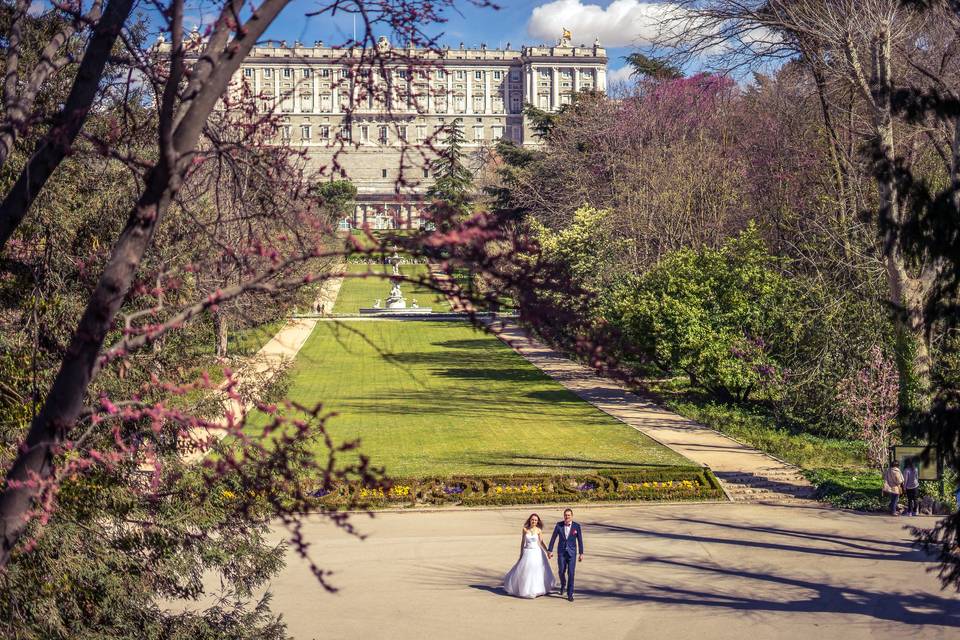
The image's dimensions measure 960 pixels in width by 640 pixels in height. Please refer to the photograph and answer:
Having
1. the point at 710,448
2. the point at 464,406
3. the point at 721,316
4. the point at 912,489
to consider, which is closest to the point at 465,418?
the point at 464,406

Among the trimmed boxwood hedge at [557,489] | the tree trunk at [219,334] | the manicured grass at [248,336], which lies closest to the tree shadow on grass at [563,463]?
the trimmed boxwood hedge at [557,489]

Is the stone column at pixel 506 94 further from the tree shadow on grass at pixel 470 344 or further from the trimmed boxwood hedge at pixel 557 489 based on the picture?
the trimmed boxwood hedge at pixel 557 489

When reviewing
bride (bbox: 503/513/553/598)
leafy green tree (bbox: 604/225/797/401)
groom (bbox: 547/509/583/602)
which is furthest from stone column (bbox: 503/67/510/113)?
bride (bbox: 503/513/553/598)

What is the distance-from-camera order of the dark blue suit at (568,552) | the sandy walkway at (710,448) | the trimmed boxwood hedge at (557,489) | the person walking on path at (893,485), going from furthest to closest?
1. the sandy walkway at (710,448)
2. the trimmed boxwood hedge at (557,489)
3. the person walking on path at (893,485)
4. the dark blue suit at (568,552)

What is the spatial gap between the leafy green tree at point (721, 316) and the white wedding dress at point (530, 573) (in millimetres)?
13244

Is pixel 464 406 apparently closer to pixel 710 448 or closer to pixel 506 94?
pixel 710 448

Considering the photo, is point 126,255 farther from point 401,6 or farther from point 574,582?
point 574,582

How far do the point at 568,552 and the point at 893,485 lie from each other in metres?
8.41

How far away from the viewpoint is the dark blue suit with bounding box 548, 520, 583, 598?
547 inches

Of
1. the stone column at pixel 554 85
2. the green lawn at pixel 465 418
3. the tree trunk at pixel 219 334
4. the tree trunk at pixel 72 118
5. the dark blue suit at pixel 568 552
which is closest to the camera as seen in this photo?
the tree trunk at pixel 72 118

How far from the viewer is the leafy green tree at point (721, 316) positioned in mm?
27250

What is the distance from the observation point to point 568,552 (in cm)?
1384

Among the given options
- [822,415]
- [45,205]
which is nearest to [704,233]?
[822,415]

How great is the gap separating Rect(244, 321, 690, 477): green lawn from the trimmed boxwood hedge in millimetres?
1335
